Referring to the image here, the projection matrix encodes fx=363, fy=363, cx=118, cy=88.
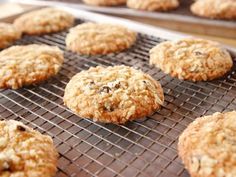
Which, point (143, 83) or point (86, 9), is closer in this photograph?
point (143, 83)

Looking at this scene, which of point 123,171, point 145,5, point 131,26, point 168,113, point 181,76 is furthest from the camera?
point 145,5

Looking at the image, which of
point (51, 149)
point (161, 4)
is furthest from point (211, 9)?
point (51, 149)

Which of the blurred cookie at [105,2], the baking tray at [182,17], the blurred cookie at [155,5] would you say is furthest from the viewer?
the blurred cookie at [105,2]

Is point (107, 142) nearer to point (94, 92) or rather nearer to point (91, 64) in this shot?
point (94, 92)

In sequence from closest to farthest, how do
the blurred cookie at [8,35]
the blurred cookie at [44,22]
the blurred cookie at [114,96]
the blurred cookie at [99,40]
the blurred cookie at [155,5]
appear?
the blurred cookie at [114,96]
the blurred cookie at [99,40]
the blurred cookie at [8,35]
the blurred cookie at [44,22]
the blurred cookie at [155,5]

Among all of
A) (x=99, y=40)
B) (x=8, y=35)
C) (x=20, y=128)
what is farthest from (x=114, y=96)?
(x=8, y=35)

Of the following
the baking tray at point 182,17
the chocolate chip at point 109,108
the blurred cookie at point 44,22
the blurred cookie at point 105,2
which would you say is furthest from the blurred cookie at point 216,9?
the chocolate chip at point 109,108

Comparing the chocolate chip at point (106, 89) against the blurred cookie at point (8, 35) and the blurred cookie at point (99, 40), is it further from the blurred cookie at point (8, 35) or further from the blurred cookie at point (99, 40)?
the blurred cookie at point (8, 35)
